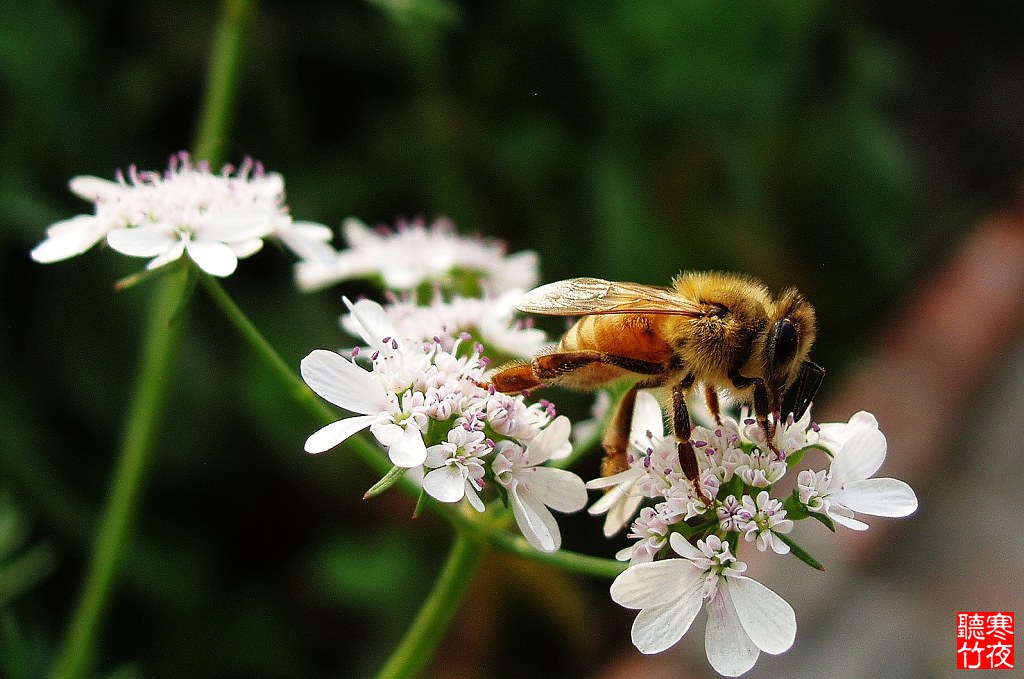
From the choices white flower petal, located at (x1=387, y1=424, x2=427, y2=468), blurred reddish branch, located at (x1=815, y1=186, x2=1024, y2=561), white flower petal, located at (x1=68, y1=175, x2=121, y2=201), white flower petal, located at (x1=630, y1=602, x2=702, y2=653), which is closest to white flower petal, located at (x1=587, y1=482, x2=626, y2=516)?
white flower petal, located at (x1=630, y1=602, x2=702, y2=653)

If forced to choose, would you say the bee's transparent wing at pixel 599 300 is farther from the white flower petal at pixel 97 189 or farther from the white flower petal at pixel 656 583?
the white flower petal at pixel 97 189

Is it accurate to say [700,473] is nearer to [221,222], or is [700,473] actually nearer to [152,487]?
[221,222]

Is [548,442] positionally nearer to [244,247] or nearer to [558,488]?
[558,488]

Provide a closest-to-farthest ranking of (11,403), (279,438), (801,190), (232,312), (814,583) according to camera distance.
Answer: (232,312)
(11,403)
(279,438)
(814,583)
(801,190)

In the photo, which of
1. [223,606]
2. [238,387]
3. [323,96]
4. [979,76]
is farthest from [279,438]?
[979,76]

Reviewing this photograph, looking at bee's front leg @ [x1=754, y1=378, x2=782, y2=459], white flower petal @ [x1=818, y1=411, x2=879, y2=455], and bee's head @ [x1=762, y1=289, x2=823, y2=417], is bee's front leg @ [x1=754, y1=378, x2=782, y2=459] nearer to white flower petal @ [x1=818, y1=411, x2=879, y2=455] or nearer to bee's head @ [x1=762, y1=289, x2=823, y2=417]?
bee's head @ [x1=762, y1=289, x2=823, y2=417]

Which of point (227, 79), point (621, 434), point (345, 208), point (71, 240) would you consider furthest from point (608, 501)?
point (345, 208)

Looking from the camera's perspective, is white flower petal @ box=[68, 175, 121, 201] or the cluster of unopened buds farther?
white flower petal @ box=[68, 175, 121, 201]
